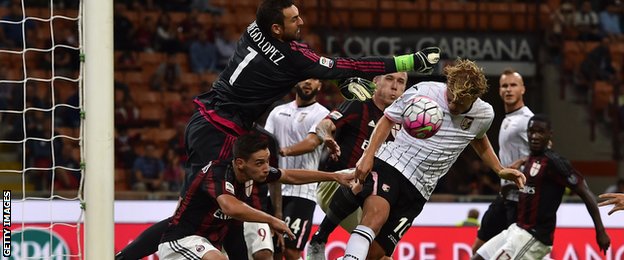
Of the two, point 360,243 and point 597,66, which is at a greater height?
point 597,66

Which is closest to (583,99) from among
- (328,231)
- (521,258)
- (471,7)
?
(471,7)

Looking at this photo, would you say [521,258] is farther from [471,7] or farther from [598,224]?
[471,7]

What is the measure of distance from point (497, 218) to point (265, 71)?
3.37 metres

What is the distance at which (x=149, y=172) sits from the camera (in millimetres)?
15398

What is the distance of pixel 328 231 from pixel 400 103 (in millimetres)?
1287

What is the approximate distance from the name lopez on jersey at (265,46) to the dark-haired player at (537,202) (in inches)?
112

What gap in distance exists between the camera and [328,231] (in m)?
8.10

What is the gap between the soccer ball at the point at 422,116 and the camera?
7133mm

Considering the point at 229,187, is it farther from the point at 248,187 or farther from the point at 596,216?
the point at 596,216

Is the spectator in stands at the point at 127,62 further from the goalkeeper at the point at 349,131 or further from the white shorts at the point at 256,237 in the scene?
the white shorts at the point at 256,237

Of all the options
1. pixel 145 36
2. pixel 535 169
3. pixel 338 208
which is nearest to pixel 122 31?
pixel 145 36

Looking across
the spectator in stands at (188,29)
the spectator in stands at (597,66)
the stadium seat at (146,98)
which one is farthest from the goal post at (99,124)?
the spectator in stands at (597,66)

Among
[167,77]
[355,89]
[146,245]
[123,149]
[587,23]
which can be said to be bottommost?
[146,245]

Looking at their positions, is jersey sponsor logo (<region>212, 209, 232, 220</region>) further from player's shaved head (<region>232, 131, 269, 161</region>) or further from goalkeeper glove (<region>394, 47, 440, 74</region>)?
goalkeeper glove (<region>394, 47, 440, 74</region>)
